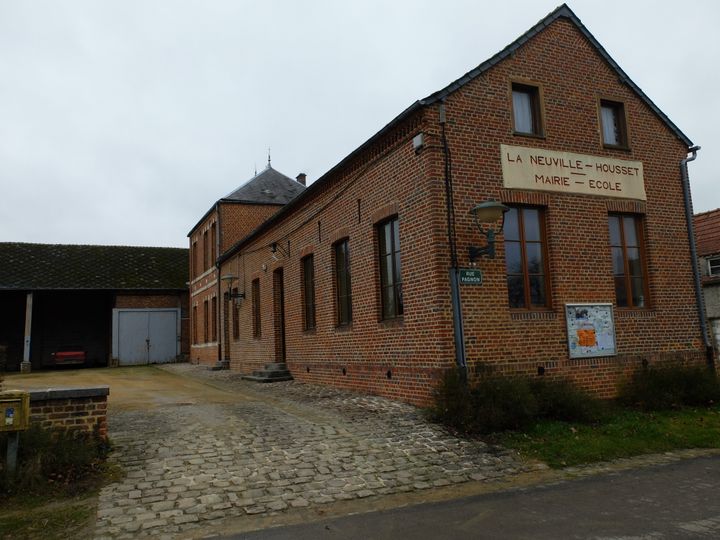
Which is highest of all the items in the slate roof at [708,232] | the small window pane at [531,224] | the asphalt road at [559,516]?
the slate roof at [708,232]

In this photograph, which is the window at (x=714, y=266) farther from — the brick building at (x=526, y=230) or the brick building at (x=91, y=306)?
the brick building at (x=91, y=306)

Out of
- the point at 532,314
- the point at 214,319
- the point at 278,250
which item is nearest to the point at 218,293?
the point at 214,319

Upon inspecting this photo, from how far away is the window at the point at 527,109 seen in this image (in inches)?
432

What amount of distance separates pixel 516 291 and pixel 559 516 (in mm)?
5357

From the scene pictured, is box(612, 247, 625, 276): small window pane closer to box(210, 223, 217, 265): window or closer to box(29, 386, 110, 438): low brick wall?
box(29, 386, 110, 438): low brick wall

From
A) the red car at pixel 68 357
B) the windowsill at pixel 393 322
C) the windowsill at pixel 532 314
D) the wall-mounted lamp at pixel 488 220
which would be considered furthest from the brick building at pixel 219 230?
the windowsill at pixel 532 314

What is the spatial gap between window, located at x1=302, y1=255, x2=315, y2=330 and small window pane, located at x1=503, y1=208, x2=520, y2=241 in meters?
6.18

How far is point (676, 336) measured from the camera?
11.5 meters

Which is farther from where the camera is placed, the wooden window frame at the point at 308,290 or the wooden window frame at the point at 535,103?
the wooden window frame at the point at 308,290

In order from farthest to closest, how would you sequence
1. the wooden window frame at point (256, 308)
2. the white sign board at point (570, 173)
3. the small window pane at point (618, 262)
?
the wooden window frame at point (256, 308)
the small window pane at point (618, 262)
the white sign board at point (570, 173)

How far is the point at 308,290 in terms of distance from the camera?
51.2 feet

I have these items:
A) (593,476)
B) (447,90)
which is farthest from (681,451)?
(447,90)

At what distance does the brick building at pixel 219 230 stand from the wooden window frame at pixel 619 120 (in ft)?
53.0

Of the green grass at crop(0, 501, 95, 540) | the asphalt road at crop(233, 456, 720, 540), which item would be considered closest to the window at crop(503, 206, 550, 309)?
the asphalt road at crop(233, 456, 720, 540)
